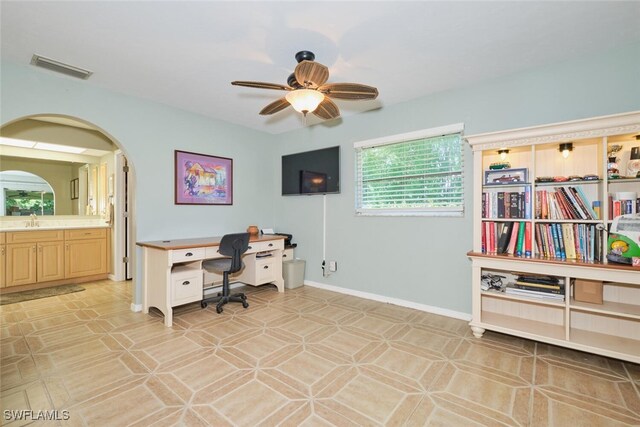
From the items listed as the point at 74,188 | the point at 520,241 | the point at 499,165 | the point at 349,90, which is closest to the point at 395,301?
the point at 520,241

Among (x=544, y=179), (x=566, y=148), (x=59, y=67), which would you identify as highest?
(x=59, y=67)

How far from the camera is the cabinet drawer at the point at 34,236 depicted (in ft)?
12.9

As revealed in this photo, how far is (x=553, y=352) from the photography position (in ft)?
7.72

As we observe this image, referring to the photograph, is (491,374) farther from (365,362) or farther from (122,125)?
(122,125)

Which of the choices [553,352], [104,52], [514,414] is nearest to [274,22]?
[104,52]

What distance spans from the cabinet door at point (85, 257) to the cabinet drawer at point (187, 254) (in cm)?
274

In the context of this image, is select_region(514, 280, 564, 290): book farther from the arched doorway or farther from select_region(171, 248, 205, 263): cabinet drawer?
the arched doorway

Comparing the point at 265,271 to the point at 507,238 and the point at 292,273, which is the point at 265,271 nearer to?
the point at 292,273

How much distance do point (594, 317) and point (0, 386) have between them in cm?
449

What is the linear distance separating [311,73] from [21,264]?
16.2ft

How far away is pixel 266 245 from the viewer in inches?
155

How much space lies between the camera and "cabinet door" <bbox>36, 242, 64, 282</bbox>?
13.7ft

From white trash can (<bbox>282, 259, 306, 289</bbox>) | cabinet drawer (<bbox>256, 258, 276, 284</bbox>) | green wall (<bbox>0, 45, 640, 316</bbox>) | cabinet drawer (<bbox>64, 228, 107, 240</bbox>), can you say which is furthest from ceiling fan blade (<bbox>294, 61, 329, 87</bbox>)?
cabinet drawer (<bbox>64, 228, 107, 240</bbox>)

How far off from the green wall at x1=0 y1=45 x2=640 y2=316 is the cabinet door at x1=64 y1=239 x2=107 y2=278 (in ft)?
6.84
